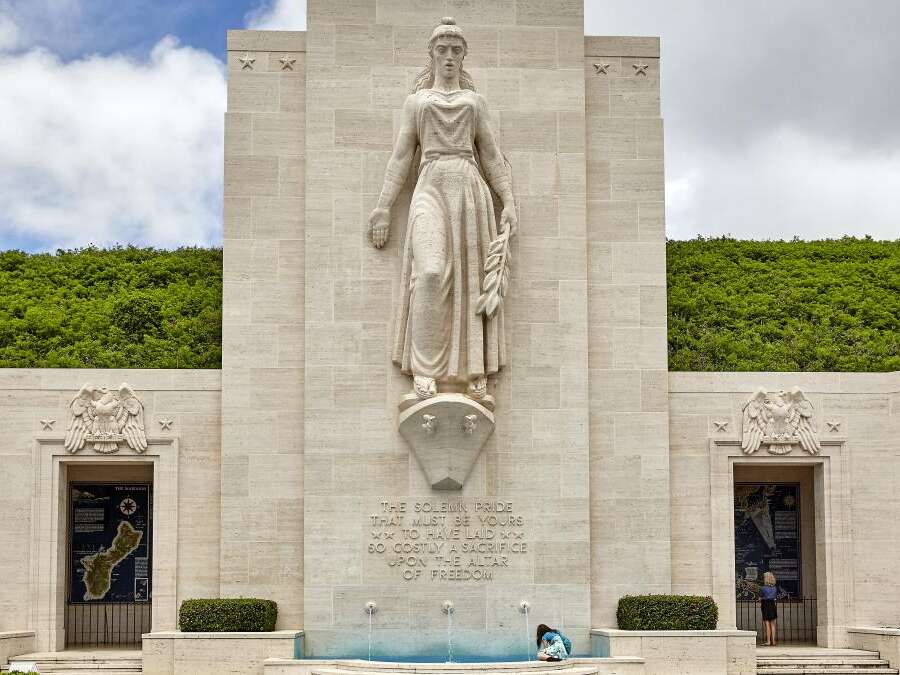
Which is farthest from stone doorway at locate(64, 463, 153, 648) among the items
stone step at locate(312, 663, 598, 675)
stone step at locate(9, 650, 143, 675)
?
stone step at locate(312, 663, 598, 675)

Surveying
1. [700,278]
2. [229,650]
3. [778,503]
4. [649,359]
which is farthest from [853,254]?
[229,650]

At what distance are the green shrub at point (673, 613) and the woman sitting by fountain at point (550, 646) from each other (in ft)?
9.05

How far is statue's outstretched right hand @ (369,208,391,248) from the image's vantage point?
25609 mm

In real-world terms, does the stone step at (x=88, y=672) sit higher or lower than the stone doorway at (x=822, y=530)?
lower

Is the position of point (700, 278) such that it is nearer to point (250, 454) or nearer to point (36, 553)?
point (250, 454)

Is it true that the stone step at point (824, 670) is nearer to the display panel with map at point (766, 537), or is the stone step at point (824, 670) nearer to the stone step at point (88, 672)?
the display panel with map at point (766, 537)

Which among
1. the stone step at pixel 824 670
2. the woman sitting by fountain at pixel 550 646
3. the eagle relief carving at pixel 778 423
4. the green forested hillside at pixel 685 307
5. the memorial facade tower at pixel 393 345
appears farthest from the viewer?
the green forested hillside at pixel 685 307

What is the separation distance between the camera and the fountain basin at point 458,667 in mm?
21297

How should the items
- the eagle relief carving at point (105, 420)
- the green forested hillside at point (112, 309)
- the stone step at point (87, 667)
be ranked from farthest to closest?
1. the green forested hillside at point (112, 309)
2. the eagle relief carving at point (105, 420)
3. the stone step at point (87, 667)

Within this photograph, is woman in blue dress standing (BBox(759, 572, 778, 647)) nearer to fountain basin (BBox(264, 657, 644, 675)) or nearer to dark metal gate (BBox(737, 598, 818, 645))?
dark metal gate (BBox(737, 598, 818, 645))

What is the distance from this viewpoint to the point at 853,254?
34188mm

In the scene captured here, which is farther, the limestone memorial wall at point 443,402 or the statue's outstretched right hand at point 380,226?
the statue's outstretched right hand at point 380,226

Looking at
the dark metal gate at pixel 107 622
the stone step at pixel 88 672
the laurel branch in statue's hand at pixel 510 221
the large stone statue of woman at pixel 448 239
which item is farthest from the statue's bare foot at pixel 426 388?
the dark metal gate at pixel 107 622

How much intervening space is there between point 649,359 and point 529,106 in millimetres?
4921
